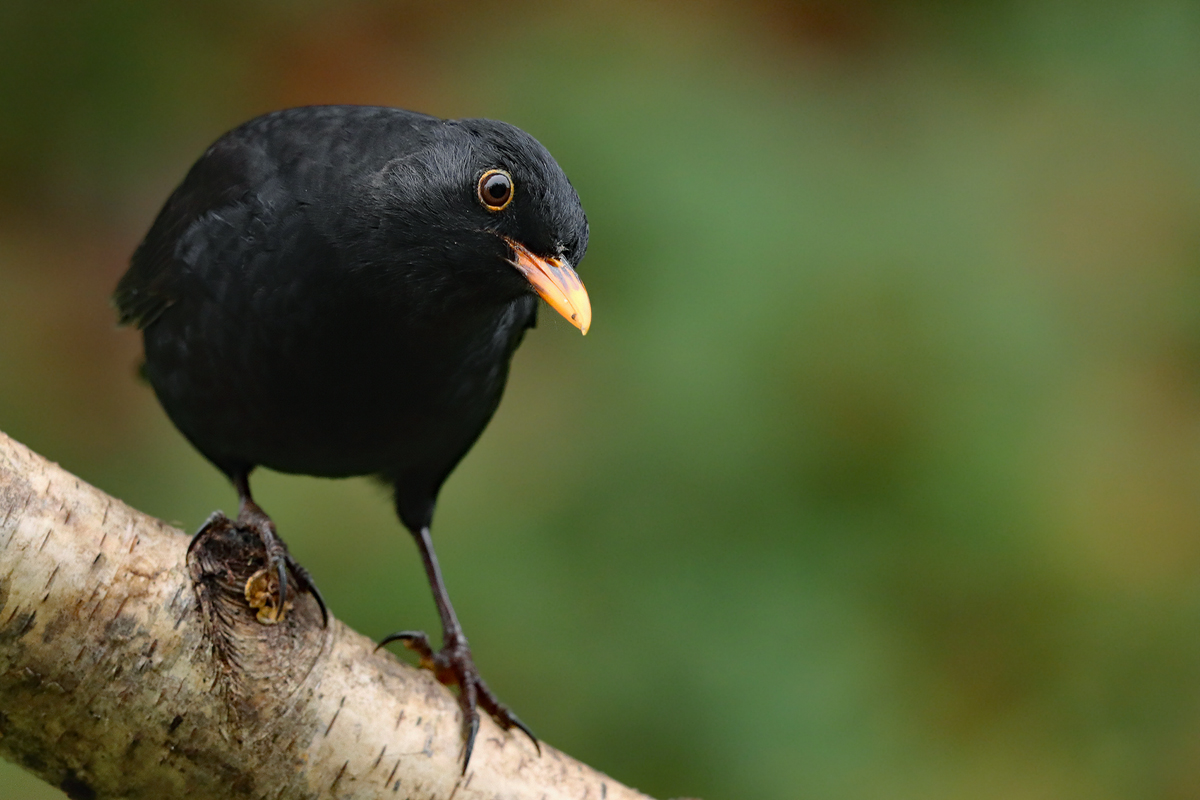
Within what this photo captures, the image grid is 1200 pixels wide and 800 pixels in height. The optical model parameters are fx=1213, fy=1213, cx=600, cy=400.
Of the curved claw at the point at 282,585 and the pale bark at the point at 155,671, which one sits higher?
the curved claw at the point at 282,585

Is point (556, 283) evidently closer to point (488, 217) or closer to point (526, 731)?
point (488, 217)

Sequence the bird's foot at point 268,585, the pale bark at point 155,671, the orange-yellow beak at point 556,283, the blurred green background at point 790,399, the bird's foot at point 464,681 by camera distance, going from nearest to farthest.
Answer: the pale bark at point 155,671 → the bird's foot at point 268,585 → the orange-yellow beak at point 556,283 → the bird's foot at point 464,681 → the blurred green background at point 790,399

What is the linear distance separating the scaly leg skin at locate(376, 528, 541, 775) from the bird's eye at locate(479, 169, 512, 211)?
3.10 ft

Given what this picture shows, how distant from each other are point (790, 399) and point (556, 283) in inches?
85.1

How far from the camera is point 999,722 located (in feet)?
14.0

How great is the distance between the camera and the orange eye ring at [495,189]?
2.45 meters

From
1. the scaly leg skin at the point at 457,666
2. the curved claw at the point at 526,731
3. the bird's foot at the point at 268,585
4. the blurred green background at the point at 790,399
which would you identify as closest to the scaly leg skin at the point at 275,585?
the bird's foot at the point at 268,585

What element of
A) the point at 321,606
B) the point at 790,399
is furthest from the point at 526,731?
the point at 790,399

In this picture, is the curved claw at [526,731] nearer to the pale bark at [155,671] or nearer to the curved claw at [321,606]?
the pale bark at [155,671]

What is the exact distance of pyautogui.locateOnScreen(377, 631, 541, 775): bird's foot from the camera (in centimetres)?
258

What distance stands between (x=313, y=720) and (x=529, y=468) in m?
2.26

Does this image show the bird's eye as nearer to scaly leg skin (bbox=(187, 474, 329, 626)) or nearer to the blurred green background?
scaly leg skin (bbox=(187, 474, 329, 626))

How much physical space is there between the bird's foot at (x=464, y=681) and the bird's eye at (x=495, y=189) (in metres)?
0.95

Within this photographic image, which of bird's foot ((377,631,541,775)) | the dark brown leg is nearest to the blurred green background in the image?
bird's foot ((377,631,541,775))
